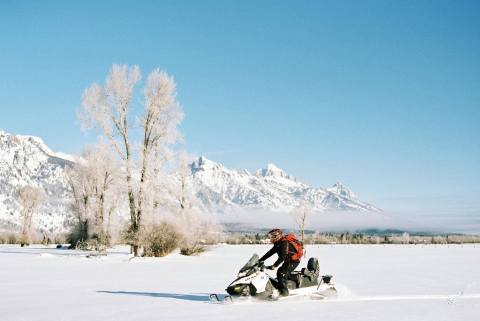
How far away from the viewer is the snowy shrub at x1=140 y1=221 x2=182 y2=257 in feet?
106

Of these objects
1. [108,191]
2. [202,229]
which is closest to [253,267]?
[202,229]

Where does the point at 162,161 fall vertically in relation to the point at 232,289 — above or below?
above

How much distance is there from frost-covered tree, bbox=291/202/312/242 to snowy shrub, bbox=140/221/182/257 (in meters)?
49.7

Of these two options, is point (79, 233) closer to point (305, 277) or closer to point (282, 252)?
point (305, 277)

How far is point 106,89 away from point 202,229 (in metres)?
12.2

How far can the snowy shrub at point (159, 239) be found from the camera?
32312 mm

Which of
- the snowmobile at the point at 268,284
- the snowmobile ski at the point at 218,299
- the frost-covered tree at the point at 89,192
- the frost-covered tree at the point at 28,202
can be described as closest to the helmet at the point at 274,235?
the snowmobile at the point at 268,284

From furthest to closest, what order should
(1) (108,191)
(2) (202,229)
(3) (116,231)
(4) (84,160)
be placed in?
(4) (84,160) < (1) (108,191) < (2) (202,229) < (3) (116,231)

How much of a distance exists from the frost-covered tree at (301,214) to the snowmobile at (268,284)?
69649 mm

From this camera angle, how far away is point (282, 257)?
37.3 feet

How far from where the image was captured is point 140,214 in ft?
105

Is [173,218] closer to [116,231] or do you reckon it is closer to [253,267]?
[116,231]

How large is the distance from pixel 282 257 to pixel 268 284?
73 centimetres

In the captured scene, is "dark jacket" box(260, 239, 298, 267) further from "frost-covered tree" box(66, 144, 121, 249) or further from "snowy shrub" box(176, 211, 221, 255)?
"frost-covered tree" box(66, 144, 121, 249)
